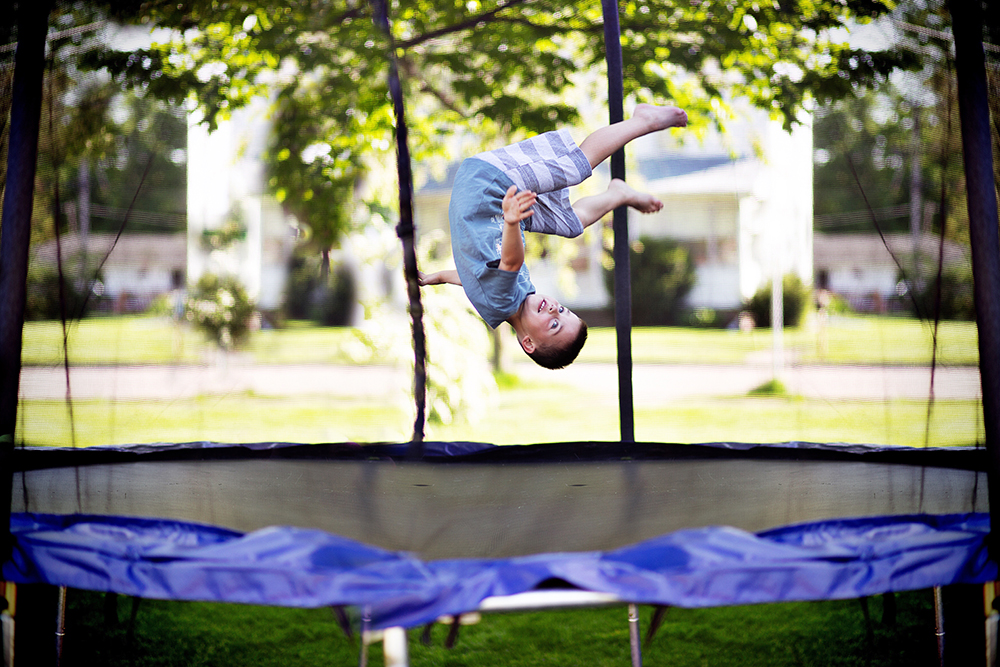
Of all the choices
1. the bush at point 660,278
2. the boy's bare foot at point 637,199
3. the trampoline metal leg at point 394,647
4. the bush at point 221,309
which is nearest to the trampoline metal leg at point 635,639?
the trampoline metal leg at point 394,647

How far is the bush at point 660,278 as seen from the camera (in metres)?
5.93

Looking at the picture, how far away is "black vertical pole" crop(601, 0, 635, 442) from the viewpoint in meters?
1.72

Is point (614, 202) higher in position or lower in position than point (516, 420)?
higher

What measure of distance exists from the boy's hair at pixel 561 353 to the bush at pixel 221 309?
2.28 metres

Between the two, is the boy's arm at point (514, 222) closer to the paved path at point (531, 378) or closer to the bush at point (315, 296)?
the paved path at point (531, 378)

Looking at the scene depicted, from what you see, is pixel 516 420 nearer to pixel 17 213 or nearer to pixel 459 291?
pixel 459 291

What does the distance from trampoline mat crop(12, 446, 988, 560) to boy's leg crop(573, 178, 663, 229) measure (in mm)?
641

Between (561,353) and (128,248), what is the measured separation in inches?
42.2

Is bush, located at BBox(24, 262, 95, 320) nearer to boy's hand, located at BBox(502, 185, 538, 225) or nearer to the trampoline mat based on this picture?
the trampoline mat

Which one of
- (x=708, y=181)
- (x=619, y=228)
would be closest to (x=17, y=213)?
(x=619, y=228)

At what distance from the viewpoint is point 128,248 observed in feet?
5.91

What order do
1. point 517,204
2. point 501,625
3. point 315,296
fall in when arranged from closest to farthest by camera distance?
point 517,204, point 501,625, point 315,296

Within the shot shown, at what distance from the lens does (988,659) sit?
1061mm

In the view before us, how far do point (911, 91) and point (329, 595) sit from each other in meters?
1.40
